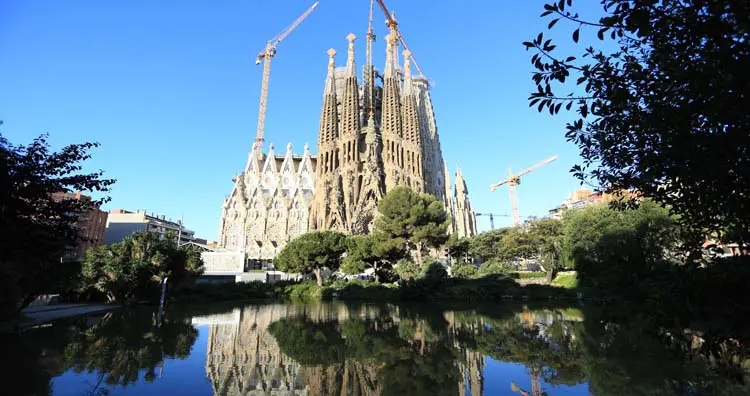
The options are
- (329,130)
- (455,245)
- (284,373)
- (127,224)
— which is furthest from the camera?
(127,224)

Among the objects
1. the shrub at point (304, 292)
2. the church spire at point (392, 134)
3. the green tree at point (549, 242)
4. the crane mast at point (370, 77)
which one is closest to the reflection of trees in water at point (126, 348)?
the shrub at point (304, 292)

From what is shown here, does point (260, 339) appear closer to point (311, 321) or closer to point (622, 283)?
point (311, 321)

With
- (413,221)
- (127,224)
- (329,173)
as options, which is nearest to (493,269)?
(413,221)

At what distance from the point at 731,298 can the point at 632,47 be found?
226 cm

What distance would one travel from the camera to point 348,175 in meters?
47.5

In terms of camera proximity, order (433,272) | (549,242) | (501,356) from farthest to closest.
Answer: (549,242) < (433,272) < (501,356)

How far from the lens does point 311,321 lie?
1377 cm

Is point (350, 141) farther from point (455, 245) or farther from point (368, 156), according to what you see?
point (455, 245)

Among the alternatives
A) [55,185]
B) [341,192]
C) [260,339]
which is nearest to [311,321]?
[260,339]

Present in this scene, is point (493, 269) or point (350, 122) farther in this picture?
point (350, 122)

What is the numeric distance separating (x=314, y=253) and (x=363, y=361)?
22479 mm

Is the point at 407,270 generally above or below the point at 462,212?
below

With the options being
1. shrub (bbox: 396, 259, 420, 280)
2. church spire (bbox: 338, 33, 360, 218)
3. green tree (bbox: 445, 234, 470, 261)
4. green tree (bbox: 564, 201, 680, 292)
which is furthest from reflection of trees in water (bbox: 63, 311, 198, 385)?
church spire (bbox: 338, 33, 360, 218)

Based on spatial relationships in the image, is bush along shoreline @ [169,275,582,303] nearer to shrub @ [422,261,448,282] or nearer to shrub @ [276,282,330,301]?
shrub @ [276,282,330,301]
